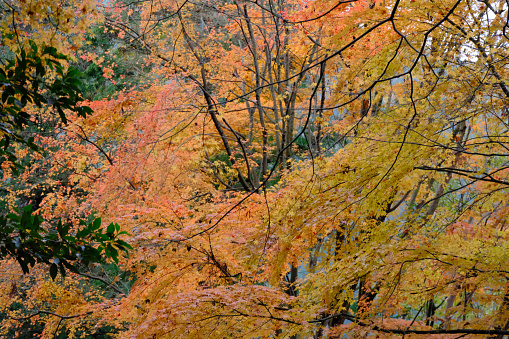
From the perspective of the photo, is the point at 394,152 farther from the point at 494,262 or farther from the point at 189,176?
the point at 189,176

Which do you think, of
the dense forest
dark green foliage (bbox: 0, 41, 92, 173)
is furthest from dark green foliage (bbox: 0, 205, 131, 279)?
dark green foliage (bbox: 0, 41, 92, 173)

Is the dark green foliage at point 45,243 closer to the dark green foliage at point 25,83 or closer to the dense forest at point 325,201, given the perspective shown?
the dense forest at point 325,201

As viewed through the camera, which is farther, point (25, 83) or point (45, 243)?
point (25, 83)

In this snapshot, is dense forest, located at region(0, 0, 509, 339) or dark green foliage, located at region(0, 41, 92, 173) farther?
dense forest, located at region(0, 0, 509, 339)

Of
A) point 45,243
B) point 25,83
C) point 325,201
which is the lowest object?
point 45,243

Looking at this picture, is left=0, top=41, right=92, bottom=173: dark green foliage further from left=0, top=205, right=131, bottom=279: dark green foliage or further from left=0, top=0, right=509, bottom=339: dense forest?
left=0, top=205, right=131, bottom=279: dark green foliage

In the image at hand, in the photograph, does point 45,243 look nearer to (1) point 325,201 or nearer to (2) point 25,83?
(2) point 25,83

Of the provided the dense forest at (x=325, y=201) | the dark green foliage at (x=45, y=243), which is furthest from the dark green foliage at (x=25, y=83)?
the dark green foliage at (x=45, y=243)

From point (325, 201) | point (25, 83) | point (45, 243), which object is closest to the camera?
point (45, 243)

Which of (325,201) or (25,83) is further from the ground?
(325,201)

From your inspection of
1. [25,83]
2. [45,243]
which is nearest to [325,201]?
[45,243]

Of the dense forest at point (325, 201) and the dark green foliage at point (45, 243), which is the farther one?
the dense forest at point (325, 201)

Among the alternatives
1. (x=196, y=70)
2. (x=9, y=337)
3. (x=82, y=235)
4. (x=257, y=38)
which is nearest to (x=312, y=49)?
(x=257, y=38)

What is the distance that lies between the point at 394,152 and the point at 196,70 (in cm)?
529
